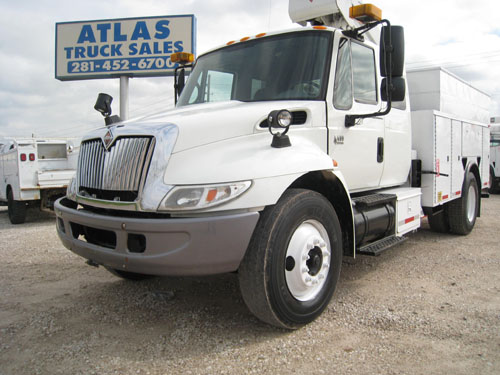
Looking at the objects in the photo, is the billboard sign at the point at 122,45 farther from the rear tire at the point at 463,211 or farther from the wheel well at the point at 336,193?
the wheel well at the point at 336,193

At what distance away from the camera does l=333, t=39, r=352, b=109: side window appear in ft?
13.0

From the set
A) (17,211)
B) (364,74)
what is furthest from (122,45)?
(364,74)

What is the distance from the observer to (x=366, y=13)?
3570 mm

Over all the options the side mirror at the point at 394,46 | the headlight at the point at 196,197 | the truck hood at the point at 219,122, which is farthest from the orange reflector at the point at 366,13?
the headlight at the point at 196,197

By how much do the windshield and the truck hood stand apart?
27 cm

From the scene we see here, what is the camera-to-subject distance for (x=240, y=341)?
311 cm

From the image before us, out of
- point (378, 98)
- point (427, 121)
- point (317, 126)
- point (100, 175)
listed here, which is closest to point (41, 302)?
point (100, 175)

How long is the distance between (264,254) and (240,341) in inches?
28.5

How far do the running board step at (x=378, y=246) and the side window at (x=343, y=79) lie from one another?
138cm

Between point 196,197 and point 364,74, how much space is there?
8.61 ft

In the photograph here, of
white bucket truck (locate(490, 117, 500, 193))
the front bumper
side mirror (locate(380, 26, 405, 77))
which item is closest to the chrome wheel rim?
the front bumper

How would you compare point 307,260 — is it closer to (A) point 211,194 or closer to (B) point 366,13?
(A) point 211,194

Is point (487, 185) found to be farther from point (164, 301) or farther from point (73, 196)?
point (73, 196)

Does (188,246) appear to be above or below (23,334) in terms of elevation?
above
